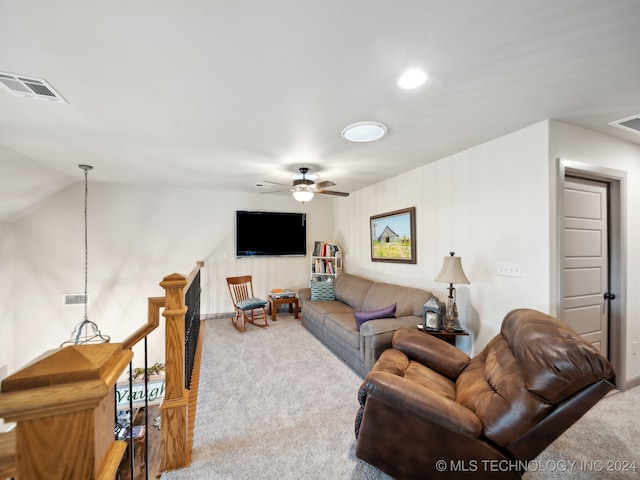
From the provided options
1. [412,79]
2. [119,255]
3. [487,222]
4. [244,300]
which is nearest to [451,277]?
[487,222]

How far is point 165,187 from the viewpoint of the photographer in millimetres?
4770

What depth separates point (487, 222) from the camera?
2.73m

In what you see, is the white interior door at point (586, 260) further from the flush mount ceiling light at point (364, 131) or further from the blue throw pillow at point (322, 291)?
the blue throw pillow at point (322, 291)

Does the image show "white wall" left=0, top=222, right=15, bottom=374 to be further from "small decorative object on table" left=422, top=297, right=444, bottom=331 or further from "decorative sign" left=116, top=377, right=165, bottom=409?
"small decorative object on table" left=422, top=297, right=444, bottom=331

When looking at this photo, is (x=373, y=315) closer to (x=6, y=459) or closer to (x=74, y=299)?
(x=6, y=459)

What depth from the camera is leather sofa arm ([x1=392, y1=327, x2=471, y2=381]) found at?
2.15m

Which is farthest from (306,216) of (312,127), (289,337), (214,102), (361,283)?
(214,102)

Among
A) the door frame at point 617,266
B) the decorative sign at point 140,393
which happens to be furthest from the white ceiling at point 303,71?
the decorative sign at point 140,393

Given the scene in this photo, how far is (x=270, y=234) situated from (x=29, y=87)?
3904 mm

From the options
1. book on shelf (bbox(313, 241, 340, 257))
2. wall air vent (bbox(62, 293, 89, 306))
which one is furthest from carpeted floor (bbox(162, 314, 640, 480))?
wall air vent (bbox(62, 293, 89, 306))

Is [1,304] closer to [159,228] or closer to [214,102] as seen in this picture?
[159,228]

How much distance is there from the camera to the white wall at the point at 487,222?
2.31 metres

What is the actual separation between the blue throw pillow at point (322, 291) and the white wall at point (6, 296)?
14.4 feet

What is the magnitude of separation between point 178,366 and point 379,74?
2.23 m
